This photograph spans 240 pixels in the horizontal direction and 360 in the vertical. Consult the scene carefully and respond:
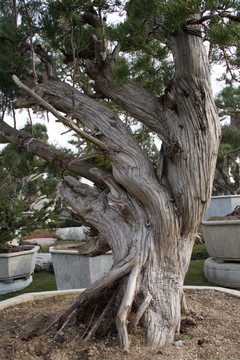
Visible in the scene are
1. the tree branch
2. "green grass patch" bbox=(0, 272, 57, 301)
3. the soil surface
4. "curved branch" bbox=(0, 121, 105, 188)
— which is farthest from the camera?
"green grass patch" bbox=(0, 272, 57, 301)

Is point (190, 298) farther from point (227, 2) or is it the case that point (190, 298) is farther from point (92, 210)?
point (227, 2)

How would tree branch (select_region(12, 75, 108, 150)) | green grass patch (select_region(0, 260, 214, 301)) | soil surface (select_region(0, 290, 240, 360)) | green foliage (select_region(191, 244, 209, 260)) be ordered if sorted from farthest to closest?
green foliage (select_region(191, 244, 209, 260))
green grass patch (select_region(0, 260, 214, 301))
tree branch (select_region(12, 75, 108, 150))
soil surface (select_region(0, 290, 240, 360))

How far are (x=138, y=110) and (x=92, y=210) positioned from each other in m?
0.77

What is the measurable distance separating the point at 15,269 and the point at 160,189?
3.39 m

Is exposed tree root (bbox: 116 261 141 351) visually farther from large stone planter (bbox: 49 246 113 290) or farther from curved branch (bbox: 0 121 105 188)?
large stone planter (bbox: 49 246 113 290)

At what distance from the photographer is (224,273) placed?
12.7 ft

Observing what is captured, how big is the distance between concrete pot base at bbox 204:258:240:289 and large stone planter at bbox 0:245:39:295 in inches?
100

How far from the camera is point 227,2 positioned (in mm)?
1552

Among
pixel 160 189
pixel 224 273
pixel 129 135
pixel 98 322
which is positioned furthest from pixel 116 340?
pixel 224 273

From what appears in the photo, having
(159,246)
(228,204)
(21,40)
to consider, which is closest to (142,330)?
(159,246)

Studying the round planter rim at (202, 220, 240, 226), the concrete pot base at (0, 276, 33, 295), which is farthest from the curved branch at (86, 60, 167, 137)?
the concrete pot base at (0, 276, 33, 295)

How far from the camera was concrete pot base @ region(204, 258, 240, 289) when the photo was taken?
3.78m

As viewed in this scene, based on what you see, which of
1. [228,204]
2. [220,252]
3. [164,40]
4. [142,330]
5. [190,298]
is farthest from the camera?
[228,204]

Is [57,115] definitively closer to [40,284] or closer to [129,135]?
[129,135]
